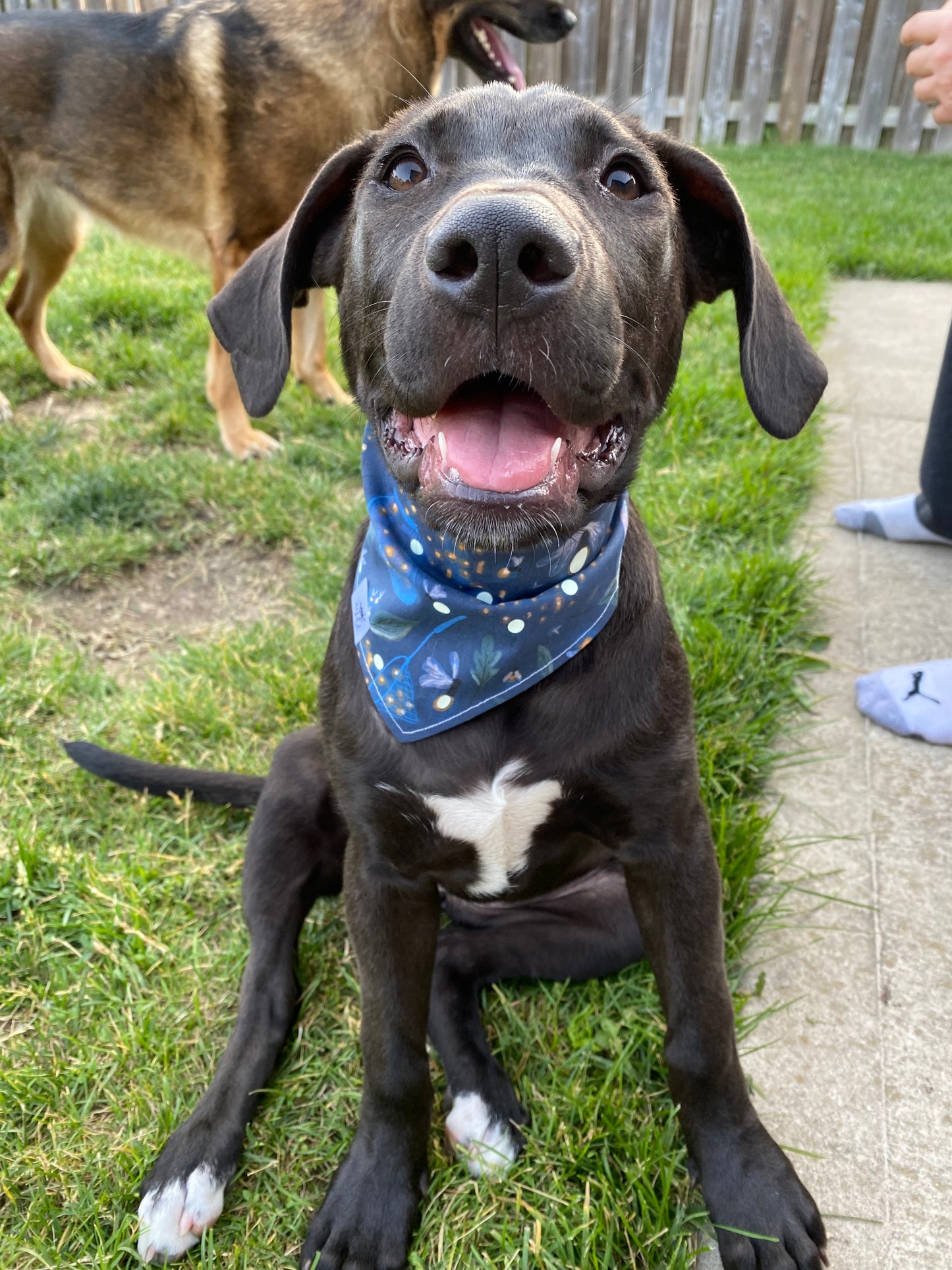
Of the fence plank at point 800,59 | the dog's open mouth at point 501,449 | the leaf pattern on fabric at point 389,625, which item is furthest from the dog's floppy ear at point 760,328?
the fence plank at point 800,59

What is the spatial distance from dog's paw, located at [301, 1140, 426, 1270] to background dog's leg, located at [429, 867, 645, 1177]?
0.41ft

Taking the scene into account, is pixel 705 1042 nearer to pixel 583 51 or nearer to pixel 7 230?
pixel 7 230

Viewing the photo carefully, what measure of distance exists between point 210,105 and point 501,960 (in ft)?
12.2

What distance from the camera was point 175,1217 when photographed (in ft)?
4.99

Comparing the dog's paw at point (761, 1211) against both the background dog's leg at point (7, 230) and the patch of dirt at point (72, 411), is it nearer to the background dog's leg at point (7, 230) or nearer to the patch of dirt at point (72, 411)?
the patch of dirt at point (72, 411)

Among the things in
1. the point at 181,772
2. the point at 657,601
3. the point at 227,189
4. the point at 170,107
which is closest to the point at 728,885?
the point at 657,601

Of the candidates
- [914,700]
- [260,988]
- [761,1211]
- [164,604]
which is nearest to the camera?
[761,1211]

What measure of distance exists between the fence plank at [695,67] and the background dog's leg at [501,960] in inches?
369

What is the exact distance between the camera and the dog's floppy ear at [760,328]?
5.05 feet

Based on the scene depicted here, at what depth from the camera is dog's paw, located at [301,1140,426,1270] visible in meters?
1.49

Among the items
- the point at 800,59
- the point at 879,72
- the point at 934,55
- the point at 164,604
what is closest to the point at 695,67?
the point at 800,59

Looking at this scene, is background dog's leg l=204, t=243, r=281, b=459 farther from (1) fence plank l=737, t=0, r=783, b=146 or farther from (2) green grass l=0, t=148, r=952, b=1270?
(1) fence plank l=737, t=0, r=783, b=146

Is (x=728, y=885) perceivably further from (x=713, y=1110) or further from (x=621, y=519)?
(x=621, y=519)

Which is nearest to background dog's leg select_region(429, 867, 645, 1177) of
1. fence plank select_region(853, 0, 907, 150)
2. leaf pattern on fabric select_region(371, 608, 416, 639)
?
leaf pattern on fabric select_region(371, 608, 416, 639)
